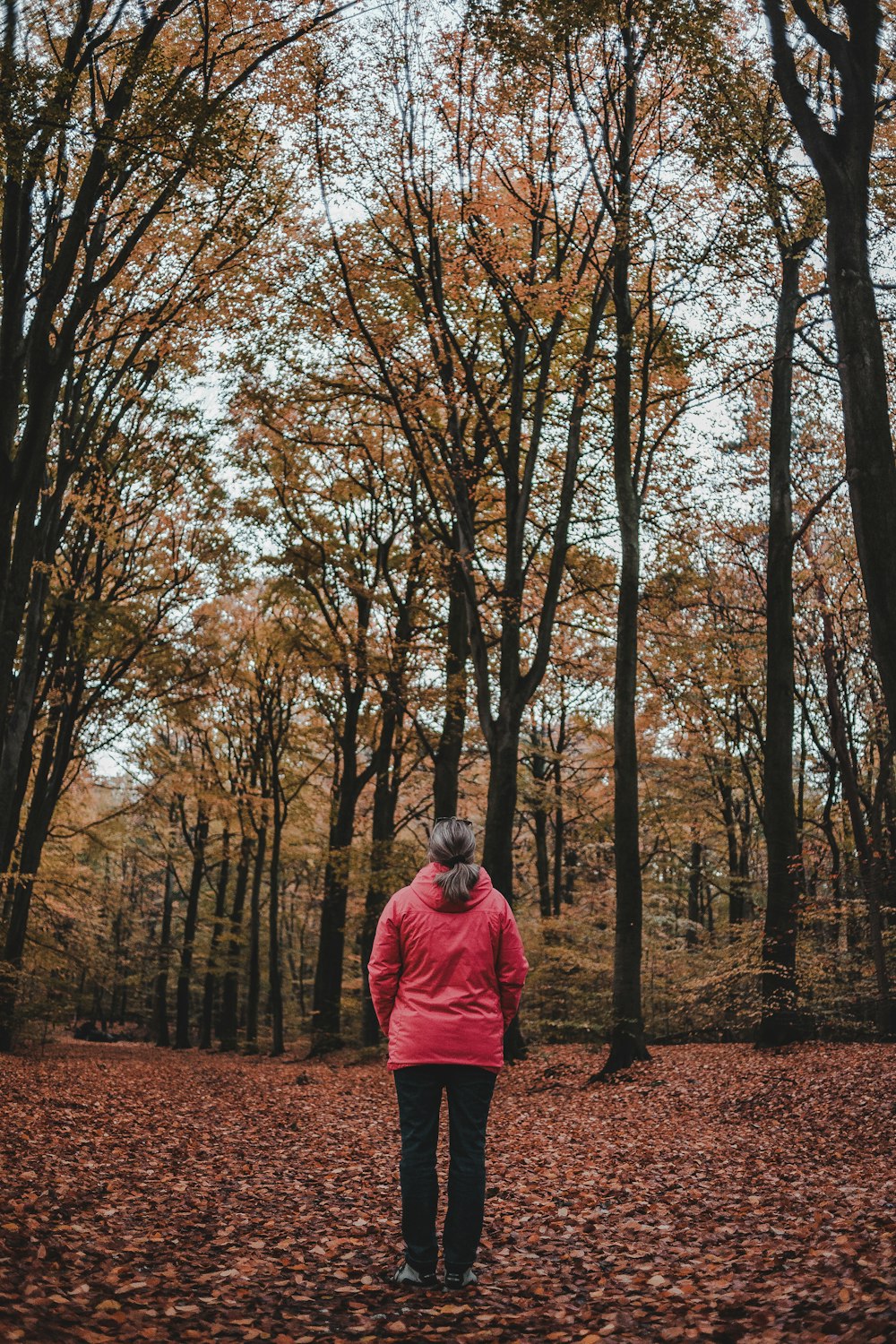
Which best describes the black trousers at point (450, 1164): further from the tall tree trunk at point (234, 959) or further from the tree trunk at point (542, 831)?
the tall tree trunk at point (234, 959)

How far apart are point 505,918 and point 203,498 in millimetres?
13921

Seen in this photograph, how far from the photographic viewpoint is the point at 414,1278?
4.06 meters

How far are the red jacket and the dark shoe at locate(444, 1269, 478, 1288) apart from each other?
0.81 metres

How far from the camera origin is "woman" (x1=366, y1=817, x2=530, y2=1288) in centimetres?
406

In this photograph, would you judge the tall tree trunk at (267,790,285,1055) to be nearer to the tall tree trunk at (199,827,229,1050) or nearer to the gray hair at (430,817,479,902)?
the tall tree trunk at (199,827,229,1050)

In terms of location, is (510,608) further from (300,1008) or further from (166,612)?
(300,1008)

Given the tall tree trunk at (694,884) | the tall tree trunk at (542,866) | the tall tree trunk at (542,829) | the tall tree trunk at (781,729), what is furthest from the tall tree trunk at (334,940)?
the tall tree trunk at (694,884)

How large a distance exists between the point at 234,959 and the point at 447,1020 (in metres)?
27.0

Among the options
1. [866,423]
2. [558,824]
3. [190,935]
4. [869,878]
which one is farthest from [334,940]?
[866,423]

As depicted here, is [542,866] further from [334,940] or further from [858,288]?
[858,288]

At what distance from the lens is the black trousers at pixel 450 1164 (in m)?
4.05

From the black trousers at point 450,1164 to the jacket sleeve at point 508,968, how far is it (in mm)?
313

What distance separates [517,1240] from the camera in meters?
4.91

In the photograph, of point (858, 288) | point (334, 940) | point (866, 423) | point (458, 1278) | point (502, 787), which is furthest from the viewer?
point (334, 940)
